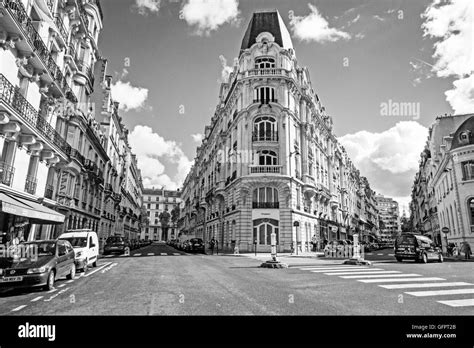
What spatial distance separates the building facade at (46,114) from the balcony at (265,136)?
1707 centimetres

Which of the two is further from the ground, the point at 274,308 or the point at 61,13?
the point at 61,13

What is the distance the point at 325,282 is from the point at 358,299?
3.04 meters

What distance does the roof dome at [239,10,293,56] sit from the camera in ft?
124

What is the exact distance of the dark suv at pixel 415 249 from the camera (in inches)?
778

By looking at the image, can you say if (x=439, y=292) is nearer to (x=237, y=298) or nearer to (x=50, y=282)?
Answer: (x=237, y=298)

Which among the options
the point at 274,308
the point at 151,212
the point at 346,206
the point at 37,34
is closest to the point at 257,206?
the point at 37,34

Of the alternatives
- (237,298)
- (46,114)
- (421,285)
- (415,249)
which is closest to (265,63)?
(46,114)

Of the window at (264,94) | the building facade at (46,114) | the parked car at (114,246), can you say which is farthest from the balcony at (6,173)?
the window at (264,94)

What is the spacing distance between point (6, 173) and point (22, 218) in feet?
10.7

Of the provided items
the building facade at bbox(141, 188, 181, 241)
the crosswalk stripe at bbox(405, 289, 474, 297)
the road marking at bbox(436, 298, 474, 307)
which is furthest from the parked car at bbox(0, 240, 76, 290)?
the building facade at bbox(141, 188, 181, 241)

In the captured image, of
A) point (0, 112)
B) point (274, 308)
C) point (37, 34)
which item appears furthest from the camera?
point (37, 34)

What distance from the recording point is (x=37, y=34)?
55.6 ft

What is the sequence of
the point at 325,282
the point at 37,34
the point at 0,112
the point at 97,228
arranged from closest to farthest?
the point at 325,282
the point at 0,112
the point at 37,34
the point at 97,228
